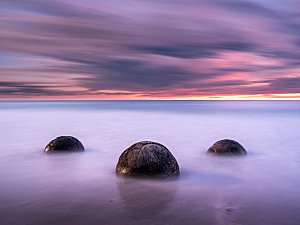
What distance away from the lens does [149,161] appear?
686 centimetres

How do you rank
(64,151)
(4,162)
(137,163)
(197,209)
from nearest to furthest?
(197,209), (137,163), (4,162), (64,151)

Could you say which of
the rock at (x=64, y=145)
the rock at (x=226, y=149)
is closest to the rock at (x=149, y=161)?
the rock at (x=226, y=149)

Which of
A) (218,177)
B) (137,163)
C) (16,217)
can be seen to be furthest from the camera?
(218,177)

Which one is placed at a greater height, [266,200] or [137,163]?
[137,163]

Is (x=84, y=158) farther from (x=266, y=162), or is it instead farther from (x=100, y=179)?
(x=266, y=162)

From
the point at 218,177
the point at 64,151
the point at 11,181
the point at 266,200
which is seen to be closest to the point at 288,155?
the point at 218,177

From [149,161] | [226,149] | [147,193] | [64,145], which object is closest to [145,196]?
[147,193]

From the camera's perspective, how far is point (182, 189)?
6.40m

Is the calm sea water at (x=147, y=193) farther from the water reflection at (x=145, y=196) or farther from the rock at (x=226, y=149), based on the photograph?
the rock at (x=226, y=149)

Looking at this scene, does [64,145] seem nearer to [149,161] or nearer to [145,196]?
[149,161]

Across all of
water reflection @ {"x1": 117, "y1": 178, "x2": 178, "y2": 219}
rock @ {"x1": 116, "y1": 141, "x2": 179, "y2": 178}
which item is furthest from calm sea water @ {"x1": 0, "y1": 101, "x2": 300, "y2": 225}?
rock @ {"x1": 116, "y1": 141, "x2": 179, "y2": 178}

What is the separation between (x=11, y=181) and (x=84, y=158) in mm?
2874

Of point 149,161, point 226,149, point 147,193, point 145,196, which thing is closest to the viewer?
point 145,196

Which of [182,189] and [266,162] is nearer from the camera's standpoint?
[182,189]
